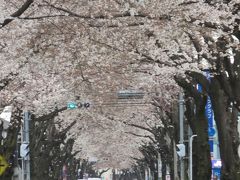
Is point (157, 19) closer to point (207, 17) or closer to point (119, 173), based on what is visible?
point (207, 17)

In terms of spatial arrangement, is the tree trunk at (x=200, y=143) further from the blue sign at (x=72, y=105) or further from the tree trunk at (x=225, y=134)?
the blue sign at (x=72, y=105)

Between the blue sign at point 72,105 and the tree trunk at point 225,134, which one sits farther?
the blue sign at point 72,105

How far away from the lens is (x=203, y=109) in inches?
837

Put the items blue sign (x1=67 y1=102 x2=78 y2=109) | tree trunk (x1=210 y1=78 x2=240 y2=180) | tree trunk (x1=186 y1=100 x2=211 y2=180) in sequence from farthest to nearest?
blue sign (x1=67 y1=102 x2=78 y2=109) < tree trunk (x1=186 y1=100 x2=211 y2=180) < tree trunk (x1=210 y1=78 x2=240 y2=180)

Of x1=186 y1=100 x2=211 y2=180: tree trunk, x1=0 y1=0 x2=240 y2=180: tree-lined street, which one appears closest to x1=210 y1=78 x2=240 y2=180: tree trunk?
x1=0 y1=0 x2=240 y2=180: tree-lined street

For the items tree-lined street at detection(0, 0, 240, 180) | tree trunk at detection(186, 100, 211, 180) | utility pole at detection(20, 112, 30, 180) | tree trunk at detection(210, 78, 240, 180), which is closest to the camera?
tree-lined street at detection(0, 0, 240, 180)

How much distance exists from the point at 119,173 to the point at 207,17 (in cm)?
13535

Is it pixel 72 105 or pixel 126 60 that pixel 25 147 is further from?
pixel 126 60

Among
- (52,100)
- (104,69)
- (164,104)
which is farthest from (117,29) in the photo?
(164,104)

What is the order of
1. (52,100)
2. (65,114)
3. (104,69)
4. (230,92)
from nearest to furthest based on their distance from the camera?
(230,92)
(104,69)
(52,100)
(65,114)

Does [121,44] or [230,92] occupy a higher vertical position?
[121,44]

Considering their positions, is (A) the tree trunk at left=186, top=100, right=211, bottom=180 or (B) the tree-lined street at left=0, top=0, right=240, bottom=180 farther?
(A) the tree trunk at left=186, top=100, right=211, bottom=180

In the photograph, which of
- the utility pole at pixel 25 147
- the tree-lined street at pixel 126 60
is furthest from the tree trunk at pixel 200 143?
the utility pole at pixel 25 147

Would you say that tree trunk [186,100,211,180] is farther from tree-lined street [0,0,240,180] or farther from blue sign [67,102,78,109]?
blue sign [67,102,78,109]
